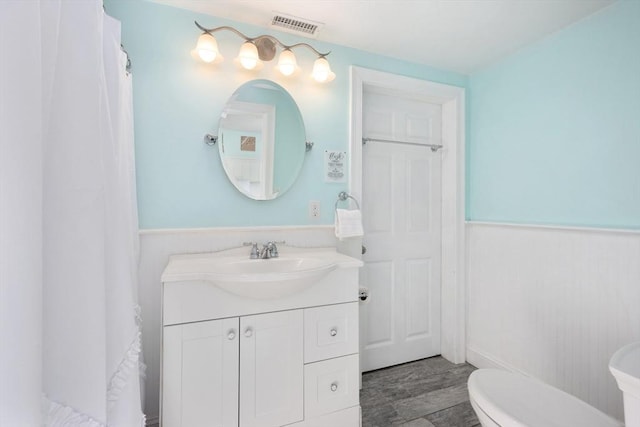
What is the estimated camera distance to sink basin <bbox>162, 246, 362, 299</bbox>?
4.05 feet

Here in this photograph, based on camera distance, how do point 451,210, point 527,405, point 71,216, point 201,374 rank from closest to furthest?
point 71,216 → point 527,405 → point 201,374 → point 451,210

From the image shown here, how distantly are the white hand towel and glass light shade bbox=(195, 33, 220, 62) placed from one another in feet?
3.60

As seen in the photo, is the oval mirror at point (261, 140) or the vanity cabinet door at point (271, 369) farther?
the oval mirror at point (261, 140)

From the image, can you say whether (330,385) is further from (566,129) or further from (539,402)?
(566,129)

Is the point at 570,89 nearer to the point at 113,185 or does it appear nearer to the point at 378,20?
the point at 378,20

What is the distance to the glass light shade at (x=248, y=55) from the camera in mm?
1646

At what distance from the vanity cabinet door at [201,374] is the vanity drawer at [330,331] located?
0.34 meters

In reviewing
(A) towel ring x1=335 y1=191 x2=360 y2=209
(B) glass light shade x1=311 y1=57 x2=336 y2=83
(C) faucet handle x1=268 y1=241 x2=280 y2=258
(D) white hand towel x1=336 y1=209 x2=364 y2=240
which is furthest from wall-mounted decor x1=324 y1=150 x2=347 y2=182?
(C) faucet handle x1=268 y1=241 x2=280 y2=258

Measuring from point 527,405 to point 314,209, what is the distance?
4.45ft

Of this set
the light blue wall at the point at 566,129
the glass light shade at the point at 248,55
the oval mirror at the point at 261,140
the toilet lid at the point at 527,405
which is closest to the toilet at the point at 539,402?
the toilet lid at the point at 527,405

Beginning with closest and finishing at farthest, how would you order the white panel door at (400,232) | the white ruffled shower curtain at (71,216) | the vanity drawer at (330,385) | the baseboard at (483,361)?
the white ruffled shower curtain at (71,216) < the vanity drawer at (330,385) < the baseboard at (483,361) < the white panel door at (400,232)

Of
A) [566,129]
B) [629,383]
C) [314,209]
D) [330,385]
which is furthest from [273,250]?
[566,129]

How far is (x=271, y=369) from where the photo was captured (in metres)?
1.37

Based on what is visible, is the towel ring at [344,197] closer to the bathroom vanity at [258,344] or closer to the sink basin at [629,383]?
the bathroom vanity at [258,344]
